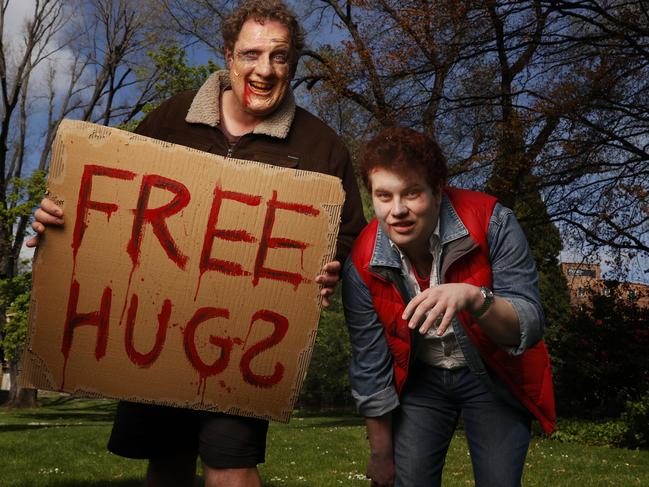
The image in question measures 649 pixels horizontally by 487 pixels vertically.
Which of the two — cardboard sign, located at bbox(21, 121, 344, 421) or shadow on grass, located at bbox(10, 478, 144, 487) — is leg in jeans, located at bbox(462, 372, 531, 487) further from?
shadow on grass, located at bbox(10, 478, 144, 487)

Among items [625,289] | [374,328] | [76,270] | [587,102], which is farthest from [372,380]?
[625,289]

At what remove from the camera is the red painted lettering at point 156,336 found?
8.69ft

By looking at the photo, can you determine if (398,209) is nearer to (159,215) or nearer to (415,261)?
(415,261)

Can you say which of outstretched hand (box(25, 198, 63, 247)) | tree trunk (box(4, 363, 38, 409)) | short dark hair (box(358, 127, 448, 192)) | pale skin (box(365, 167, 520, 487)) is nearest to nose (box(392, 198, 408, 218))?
pale skin (box(365, 167, 520, 487))

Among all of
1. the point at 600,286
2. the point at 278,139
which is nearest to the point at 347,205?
the point at 278,139

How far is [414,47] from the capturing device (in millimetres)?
13195

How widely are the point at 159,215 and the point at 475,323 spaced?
112 cm

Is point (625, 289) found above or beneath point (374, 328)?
above

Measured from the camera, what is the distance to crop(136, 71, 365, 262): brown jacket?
9.65ft

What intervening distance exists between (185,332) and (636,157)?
1118cm

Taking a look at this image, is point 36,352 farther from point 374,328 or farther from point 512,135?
point 512,135

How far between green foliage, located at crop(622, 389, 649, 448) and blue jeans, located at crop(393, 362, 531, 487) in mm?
9407

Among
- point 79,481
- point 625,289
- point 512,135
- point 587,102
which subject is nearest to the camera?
point 79,481

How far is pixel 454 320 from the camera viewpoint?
99.4 inches
